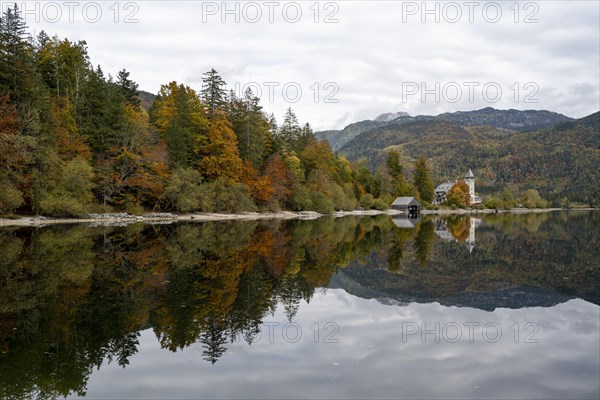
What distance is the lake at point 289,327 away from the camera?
317 inches

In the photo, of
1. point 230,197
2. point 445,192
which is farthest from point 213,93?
point 445,192

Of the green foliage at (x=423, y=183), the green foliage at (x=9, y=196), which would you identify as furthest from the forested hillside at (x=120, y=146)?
the green foliage at (x=423, y=183)

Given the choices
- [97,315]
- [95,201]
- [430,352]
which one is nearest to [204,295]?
[97,315]

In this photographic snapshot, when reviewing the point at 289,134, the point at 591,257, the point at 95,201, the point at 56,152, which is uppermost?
the point at 289,134

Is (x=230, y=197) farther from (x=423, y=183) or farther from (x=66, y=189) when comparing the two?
(x=423, y=183)

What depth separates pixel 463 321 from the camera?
12484 millimetres

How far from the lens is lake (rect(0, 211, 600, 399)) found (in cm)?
805

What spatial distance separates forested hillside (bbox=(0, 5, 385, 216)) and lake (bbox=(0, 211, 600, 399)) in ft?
74.9

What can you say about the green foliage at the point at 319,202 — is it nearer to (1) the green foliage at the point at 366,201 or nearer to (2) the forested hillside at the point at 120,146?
(2) the forested hillside at the point at 120,146

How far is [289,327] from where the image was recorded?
38.2 feet

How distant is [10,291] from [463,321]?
1275cm

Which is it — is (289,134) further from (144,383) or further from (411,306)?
(144,383)

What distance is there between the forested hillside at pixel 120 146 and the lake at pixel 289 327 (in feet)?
74.9

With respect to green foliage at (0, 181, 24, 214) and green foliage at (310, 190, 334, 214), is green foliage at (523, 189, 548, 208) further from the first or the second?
green foliage at (0, 181, 24, 214)
